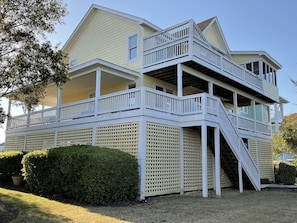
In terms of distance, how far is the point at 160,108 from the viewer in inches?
475

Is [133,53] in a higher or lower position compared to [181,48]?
higher

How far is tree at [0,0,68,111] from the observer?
31.6 feet

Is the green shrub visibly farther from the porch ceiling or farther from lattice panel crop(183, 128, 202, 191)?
lattice panel crop(183, 128, 202, 191)

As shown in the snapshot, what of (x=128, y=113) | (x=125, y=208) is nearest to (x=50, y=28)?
(x=128, y=113)

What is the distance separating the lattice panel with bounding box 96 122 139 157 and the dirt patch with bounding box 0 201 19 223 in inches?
176

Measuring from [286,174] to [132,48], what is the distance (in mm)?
13754

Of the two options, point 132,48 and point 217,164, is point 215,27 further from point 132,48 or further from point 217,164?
point 217,164

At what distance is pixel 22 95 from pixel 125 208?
5.90 metres

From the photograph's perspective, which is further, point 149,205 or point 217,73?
point 217,73

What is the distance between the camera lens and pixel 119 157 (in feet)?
33.3

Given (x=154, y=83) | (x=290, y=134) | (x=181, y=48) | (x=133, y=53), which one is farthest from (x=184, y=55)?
(x=290, y=134)

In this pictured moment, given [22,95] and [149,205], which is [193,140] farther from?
[22,95]

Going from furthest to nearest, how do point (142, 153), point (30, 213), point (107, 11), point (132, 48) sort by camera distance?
point (107, 11) → point (132, 48) → point (142, 153) → point (30, 213)

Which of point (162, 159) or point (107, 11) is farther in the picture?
point (107, 11)
